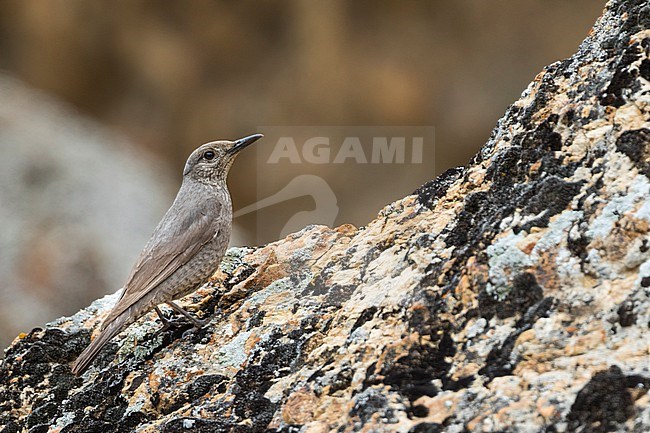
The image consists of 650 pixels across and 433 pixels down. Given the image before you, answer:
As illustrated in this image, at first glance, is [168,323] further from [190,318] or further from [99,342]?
[99,342]

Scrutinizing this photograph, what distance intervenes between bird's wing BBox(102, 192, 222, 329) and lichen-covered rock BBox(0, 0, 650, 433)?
0.60m

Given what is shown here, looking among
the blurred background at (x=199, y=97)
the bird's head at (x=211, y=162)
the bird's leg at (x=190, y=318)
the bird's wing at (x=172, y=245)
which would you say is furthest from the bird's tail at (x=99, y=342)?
the blurred background at (x=199, y=97)

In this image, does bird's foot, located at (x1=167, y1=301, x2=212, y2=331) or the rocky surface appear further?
the rocky surface

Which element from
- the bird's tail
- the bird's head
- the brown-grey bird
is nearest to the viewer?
the bird's tail

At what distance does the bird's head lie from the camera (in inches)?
207

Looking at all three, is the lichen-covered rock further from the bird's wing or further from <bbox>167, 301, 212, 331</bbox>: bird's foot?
the bird's wing

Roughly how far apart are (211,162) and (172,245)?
88 cm

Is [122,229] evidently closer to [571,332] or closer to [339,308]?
[339,308]

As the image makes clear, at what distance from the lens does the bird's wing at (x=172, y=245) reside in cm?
435

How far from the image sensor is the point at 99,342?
12.6ft

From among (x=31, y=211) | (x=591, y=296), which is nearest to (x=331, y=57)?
(x=31, y=211)

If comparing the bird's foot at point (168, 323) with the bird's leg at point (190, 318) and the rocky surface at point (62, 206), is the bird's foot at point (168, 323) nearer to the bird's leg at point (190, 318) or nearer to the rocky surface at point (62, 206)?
the bird's leg at point (190, 318)

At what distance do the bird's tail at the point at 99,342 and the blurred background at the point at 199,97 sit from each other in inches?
247

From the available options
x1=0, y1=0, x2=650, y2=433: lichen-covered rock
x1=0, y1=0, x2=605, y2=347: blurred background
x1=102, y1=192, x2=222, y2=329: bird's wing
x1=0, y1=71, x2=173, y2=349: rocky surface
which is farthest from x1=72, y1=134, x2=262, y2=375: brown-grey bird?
A: x1=0, y1=71, x2=173, y2=349: rocky surface
